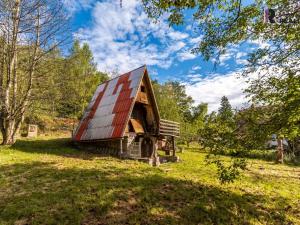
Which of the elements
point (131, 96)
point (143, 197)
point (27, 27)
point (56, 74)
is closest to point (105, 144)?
point (131, 96)

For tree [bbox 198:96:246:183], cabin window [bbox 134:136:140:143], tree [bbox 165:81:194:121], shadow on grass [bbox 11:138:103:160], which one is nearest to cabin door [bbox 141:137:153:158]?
cabin window [bbox 134:136:140:143]

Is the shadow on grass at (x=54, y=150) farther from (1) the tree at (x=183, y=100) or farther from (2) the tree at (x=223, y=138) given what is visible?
(1) the tree at (x=183, y=100)

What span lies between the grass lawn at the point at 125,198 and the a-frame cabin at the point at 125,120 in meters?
5.95

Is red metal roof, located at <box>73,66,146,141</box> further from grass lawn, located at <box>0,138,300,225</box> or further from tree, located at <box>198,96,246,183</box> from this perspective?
tree, located at <box>198,96,246,183</box>

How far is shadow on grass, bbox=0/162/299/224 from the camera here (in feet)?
24.1

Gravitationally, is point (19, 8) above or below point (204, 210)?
above

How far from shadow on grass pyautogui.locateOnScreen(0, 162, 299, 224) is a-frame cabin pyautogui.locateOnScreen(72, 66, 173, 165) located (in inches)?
277

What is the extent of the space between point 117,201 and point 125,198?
39 centimetres

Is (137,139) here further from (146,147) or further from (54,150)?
(54,150)

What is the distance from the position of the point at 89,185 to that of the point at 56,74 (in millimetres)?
11159

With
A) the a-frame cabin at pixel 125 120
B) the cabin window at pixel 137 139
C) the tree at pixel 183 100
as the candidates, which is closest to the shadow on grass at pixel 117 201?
the a-frame cabin at pixel 125 120

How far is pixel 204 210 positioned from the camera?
28.4ft

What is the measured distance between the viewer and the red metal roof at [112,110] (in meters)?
18.6

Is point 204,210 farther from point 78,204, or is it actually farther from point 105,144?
point 105,144
